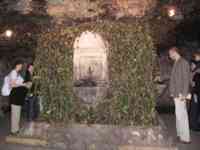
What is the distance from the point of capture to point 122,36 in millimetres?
4383

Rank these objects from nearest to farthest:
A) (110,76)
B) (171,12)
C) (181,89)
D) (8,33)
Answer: (181,89) → (110,76) → (171,12) → (8,33)

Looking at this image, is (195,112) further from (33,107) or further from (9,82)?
(9,82)

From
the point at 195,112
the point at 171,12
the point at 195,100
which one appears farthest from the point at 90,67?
the point at 171,12

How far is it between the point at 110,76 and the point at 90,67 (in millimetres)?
482

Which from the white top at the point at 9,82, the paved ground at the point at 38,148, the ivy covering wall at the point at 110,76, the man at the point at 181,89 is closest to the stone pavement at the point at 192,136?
the paved ground at the point at 38,148

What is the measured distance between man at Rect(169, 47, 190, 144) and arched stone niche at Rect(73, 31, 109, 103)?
1.12 m

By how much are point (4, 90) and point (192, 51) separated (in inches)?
227

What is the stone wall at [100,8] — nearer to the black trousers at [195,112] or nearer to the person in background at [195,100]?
the person in background at [195,100]

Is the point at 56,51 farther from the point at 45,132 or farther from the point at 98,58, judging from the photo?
the point at 45,132

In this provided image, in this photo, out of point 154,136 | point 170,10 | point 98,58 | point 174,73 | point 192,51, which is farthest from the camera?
point 192,51

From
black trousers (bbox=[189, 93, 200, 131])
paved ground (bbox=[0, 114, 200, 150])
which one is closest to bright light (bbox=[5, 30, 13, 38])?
paved ground (bbox=[0, 114, 200, 150])

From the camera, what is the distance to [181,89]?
4309 mm

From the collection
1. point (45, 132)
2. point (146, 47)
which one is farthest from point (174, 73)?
point (45, 132)

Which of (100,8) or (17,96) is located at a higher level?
(100,8)
